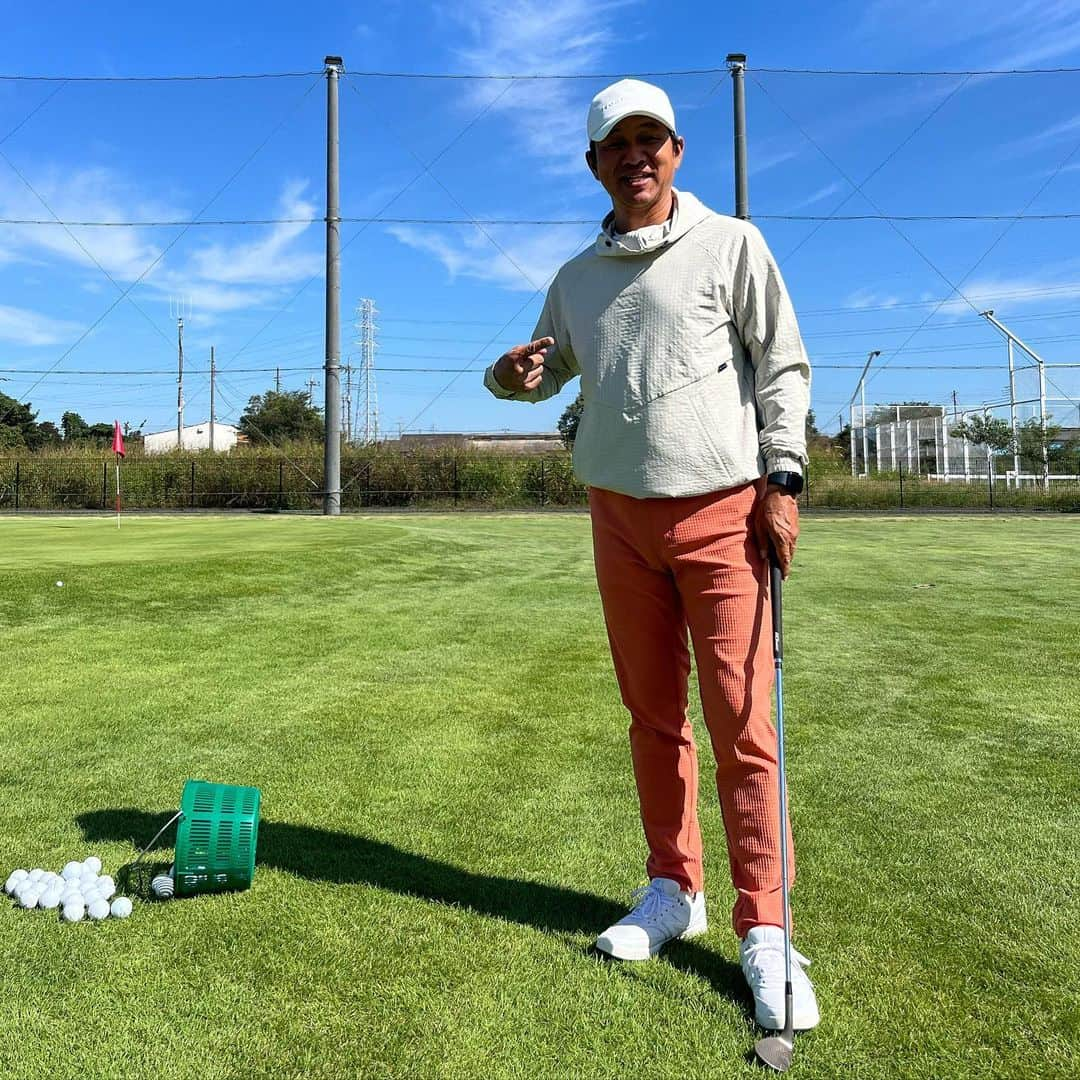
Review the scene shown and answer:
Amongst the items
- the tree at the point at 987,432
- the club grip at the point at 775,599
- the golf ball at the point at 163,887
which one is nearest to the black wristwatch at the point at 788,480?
the club grip at the point at 775,599

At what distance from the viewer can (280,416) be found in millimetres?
65188

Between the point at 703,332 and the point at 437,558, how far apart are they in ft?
34.1

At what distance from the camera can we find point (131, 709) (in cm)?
466

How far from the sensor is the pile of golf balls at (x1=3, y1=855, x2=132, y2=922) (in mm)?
2441

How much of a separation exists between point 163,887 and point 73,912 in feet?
0.75

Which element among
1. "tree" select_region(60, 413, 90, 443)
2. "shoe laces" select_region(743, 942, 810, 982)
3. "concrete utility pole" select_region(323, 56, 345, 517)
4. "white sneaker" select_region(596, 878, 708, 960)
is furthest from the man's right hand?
"tree" select_region(60, 413, 90, 443)

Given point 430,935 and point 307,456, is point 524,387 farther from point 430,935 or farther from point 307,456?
point 307,456

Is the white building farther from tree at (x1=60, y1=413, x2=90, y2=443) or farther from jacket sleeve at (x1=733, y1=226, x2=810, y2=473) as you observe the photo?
jacket sleeve at (x1=733, y1=226, x2=810, y2=473)

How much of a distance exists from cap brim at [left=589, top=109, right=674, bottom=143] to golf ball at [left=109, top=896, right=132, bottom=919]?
2.41 meters

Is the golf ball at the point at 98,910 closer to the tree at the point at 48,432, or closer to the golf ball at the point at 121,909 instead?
the golf ball at the point at 121,909

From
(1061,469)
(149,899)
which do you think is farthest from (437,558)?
(1061,469)

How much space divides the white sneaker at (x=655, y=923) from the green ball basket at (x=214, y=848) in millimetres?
1046

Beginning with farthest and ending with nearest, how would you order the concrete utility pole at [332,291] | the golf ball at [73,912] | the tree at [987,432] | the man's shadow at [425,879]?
the tree at [987,432] < the concrete utility pole at [332,291] < the golf ball at [73,912] < the man's shadow at [425,879]

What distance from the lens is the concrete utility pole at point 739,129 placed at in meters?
26.0
